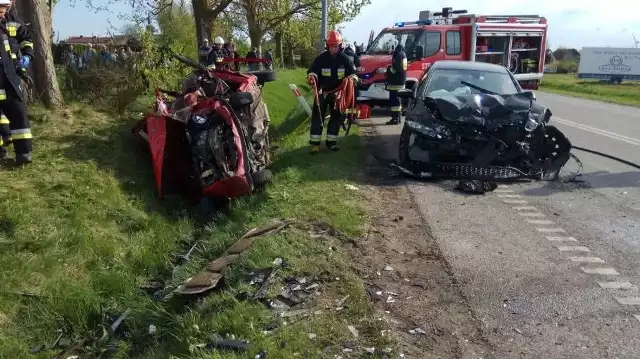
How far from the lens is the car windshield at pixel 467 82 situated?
7824mm

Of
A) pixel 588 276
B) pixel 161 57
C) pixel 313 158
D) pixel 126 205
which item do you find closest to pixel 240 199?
pixel 126 205

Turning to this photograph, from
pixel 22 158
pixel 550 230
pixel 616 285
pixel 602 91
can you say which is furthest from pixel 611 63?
pixel 22 158

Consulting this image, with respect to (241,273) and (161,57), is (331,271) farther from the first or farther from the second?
(161,57)

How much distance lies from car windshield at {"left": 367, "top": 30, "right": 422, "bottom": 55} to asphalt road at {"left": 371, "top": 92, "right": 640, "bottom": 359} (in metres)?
7.39

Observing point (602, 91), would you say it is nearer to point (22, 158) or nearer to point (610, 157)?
point (610, 157)

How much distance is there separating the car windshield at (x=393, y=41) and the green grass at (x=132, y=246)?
7.04 metres

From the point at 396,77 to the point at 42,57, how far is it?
688cm

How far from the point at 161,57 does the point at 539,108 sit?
A: 669cm

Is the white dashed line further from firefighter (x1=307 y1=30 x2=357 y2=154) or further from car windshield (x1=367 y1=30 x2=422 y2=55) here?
car windshield (x1=367 y1=30 x2=422 y2=55)

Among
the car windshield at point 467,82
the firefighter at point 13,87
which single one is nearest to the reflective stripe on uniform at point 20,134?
the firefighter at point 13,87

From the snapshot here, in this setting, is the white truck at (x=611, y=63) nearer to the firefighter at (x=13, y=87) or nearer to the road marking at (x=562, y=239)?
the road marking at (x=562, y=239)

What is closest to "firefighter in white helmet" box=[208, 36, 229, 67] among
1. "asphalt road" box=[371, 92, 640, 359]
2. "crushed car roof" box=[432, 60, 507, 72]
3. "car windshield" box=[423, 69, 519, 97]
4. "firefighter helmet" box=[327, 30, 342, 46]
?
"firefighter helmet" box=[327, 30, 342, 46]

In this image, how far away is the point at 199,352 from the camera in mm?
3303

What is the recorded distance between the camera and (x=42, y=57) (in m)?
7.58
